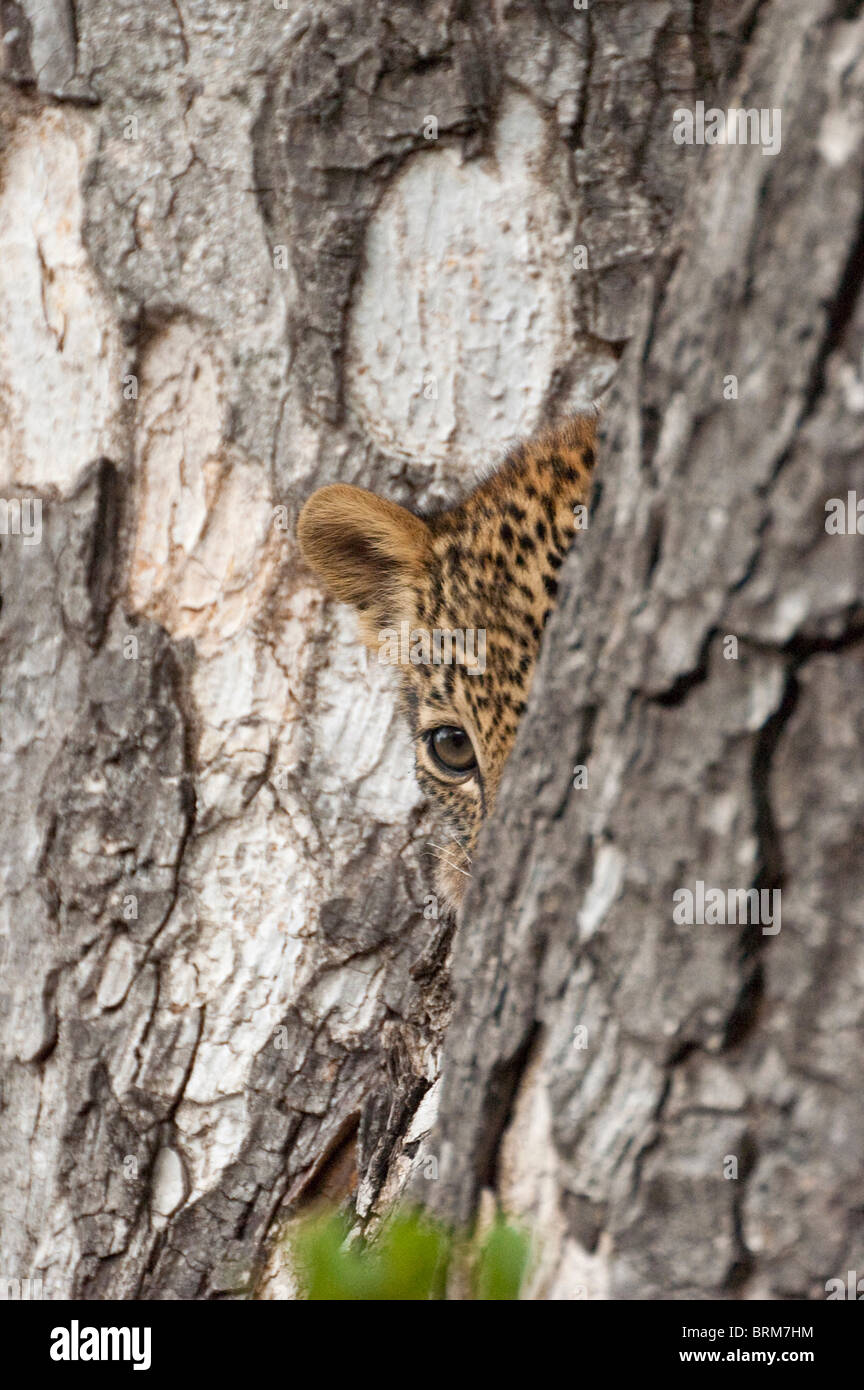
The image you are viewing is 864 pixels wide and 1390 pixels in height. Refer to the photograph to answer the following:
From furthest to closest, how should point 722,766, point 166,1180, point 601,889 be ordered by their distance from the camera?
point 166,1180 → point 601,889 → point 722,766

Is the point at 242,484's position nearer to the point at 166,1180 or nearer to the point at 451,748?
the point at 451,748

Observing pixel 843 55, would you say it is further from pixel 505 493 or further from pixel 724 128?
pixel 505 493

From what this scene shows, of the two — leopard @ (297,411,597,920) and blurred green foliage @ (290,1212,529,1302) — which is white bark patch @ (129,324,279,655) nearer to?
leopard @ (297,411,597,920)

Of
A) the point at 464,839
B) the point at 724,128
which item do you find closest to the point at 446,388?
the point at 464,839

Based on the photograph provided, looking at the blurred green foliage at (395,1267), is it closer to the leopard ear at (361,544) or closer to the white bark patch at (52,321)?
the leopard ear at (361,544)

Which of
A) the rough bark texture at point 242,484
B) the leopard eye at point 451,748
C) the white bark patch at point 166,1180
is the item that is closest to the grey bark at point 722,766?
the rough bark texture at point 242,484

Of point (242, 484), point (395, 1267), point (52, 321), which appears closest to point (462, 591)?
point (242, 484)

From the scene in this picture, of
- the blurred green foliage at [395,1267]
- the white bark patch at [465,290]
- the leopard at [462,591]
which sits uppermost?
the white bark patch at [465,290]
